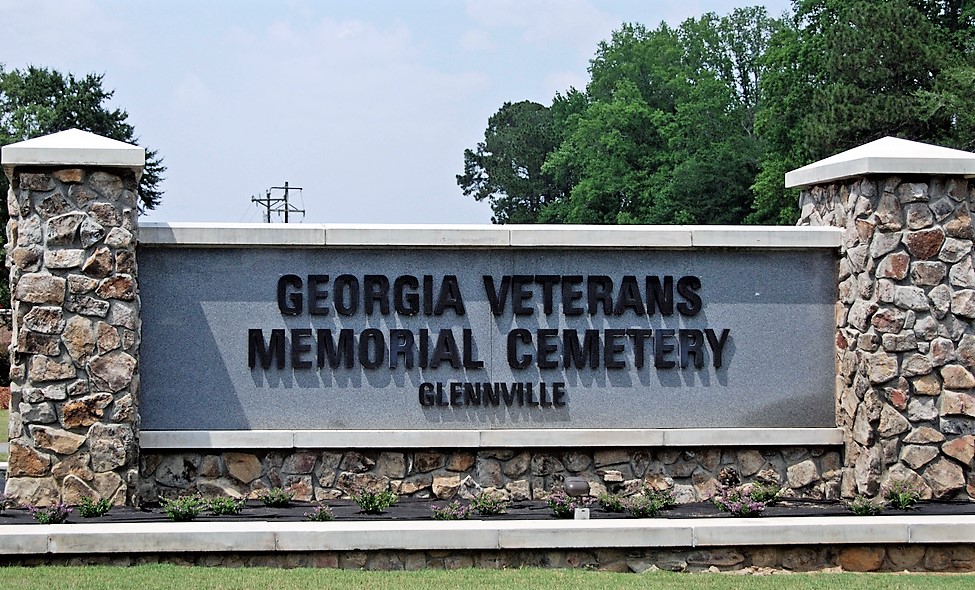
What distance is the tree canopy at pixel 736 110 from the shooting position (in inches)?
1625

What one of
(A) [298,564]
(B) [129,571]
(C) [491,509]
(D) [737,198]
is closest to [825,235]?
(C) [491,509]

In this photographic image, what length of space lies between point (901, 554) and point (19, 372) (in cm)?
773

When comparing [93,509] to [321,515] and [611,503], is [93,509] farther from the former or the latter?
[611,503]

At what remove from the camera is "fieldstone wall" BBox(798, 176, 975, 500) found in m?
12.4

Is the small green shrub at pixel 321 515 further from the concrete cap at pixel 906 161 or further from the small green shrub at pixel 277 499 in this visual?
the concrete cap at pixel 906 161

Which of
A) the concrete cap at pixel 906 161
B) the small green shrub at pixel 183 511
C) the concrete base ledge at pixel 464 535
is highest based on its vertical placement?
the concrete cap at pixel 906 161

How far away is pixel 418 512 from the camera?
1150 cm

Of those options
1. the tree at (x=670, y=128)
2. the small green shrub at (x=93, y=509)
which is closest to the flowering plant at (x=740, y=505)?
the small green shrub at (x=93, y=509)

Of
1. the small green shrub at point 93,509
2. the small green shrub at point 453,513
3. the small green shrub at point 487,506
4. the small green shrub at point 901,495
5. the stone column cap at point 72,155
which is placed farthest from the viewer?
the small green shrub at point 901,495

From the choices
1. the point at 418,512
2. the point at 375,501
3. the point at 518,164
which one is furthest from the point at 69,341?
the point at 518,164

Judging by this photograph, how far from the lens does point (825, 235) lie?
1298 centimetres

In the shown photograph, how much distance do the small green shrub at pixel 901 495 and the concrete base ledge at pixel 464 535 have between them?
1.07 meters

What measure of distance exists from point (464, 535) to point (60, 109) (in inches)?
2153

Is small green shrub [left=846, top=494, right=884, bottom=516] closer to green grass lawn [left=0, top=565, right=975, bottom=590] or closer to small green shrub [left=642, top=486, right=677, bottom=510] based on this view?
green grass lawn [left=0, top=565, right=975, bottom=590]
